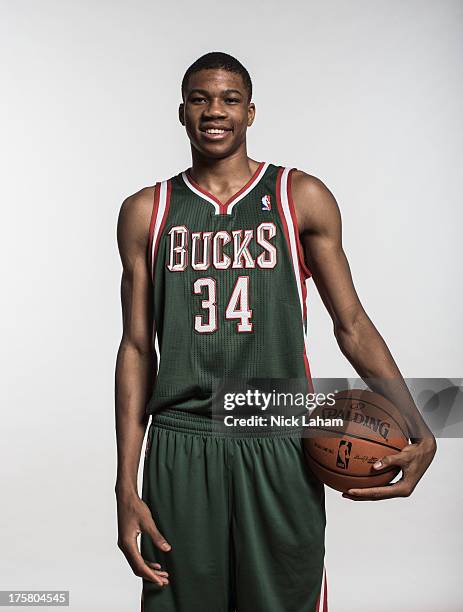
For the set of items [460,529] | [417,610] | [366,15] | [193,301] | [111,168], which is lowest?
[417,610]

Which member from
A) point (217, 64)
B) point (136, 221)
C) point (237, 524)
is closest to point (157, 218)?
point (136, 221)

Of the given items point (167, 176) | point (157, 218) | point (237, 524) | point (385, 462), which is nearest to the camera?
point (385, 462)

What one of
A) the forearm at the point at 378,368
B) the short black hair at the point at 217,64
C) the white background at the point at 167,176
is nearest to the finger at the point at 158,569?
the forearm at the point at 378,368

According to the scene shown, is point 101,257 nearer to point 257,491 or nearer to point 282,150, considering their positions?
point 282,150

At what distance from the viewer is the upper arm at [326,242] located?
2270 mm

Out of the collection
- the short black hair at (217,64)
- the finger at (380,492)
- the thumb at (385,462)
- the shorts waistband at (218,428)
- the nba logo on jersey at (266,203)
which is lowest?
the finger at (380,492)

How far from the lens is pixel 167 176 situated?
396 cm

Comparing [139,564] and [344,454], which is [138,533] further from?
[344,454]

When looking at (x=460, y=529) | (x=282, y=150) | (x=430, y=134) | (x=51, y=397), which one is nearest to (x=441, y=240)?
(x=430, y=134)

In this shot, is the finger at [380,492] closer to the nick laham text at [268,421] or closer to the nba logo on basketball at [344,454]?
the nba logo on basketball at [344,454]

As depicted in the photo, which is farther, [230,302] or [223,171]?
[223,171]

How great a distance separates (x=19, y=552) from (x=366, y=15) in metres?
2.64

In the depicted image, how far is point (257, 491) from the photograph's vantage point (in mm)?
2227

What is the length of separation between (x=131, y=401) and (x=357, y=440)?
1.86ft
